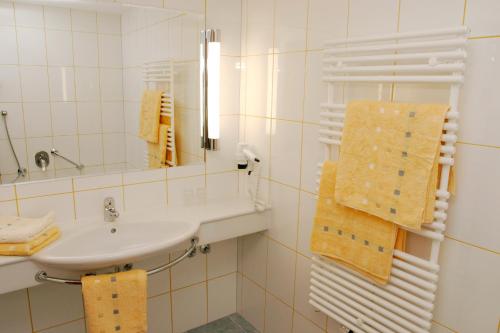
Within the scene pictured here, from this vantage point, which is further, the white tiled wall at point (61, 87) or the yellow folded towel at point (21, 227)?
the white tiled wall at point (61, 87)

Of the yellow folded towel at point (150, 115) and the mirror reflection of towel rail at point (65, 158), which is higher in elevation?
the yellow folded towel at point (150, 115)

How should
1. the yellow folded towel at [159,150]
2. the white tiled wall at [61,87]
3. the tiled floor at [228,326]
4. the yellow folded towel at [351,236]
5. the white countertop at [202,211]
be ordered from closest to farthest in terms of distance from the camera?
the yellow folded towel at [351,236] → the white tiled wall at [61,87] → the white countertop at [202,211] → the yellow folded towel at [159,150] → the tiled floor at [228,326]

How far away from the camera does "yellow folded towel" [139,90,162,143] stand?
202 centimetres

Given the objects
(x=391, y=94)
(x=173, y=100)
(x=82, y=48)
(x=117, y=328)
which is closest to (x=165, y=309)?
(x=117, y=328)

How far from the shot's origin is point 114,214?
6.22ft

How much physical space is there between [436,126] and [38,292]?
6.23 feet

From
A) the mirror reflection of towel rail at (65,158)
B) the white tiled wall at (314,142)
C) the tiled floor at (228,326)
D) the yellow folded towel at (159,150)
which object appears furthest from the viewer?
the tiled floor at (228,326)

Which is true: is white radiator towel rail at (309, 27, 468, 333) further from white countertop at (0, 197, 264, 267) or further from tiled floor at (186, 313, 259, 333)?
tiled floor at (186, 313, 259, 333)

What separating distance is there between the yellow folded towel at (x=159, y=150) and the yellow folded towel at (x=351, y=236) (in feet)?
2.99

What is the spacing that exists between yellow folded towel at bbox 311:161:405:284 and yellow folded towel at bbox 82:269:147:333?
0.79 m

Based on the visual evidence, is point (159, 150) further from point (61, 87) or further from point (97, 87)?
point (61, 87)

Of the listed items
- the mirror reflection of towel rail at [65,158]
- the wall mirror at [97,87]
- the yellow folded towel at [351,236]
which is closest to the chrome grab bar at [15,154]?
the wall mirror at [97,87]

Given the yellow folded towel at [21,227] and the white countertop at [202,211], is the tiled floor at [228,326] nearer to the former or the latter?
the white countertop at [202,211]

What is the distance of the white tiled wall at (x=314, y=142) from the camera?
1.27 m
